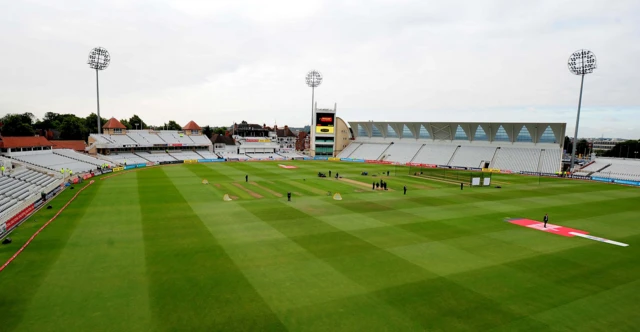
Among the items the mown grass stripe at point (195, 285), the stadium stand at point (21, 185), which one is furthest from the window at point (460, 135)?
the stadium stand at point (21, 185)

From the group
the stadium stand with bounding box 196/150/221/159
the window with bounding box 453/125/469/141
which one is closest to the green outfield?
the window with bounding box 453/125/469/141

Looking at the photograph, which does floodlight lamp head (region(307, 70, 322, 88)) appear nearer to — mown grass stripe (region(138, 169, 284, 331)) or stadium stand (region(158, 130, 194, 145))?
stadium stand (region(158, 130, 194, 145))

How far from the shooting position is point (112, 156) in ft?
239

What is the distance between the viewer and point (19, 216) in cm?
2431

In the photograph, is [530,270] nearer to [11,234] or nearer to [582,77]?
[11,234]

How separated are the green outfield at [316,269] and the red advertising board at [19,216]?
0.66 m

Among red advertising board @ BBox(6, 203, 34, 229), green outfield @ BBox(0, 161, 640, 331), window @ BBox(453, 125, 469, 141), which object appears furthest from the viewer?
window @ BBox(453, 125, 469, 141)

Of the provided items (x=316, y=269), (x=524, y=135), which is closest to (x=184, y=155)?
(x=316, y=269)

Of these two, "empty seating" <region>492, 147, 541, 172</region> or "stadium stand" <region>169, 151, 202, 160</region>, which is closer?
"empty seating" <region>492, 147, 541, 172</region>

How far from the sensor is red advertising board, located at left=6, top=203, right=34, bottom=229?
22.5 m

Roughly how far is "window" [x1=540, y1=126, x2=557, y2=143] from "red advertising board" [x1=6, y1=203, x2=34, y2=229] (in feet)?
273

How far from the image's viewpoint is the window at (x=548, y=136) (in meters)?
70.1

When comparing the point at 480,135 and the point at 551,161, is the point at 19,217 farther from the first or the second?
the point at 480,135

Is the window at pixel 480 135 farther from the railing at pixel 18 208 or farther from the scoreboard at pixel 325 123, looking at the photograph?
the railing at pixel 18 208
